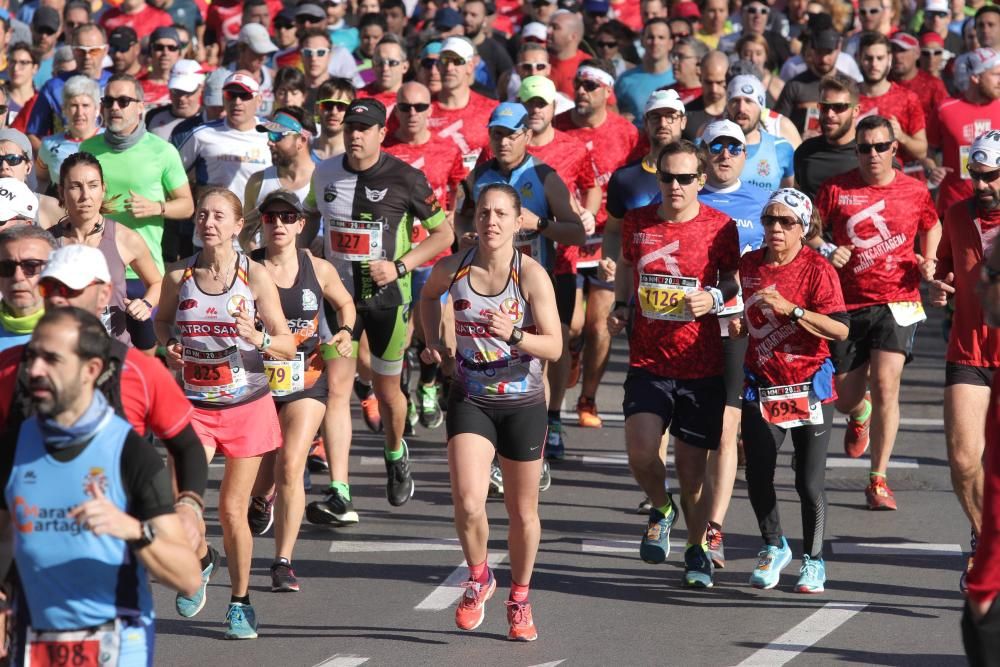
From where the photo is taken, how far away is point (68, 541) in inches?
187

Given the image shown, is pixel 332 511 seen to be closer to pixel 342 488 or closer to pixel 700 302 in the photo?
pixel 342 488

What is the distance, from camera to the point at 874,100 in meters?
13.2

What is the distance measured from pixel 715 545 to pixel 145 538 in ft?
15.6

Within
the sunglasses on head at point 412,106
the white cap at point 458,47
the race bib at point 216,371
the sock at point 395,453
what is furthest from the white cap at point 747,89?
the race bib at point 216,371

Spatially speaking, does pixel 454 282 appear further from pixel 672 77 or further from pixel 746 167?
pixel 672 77

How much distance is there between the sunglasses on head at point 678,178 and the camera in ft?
28.3

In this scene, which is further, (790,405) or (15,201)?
(790,405)

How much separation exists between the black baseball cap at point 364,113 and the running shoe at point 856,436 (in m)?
3.46

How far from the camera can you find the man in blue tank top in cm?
468

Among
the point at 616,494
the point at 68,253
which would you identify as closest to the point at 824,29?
the point at 616,494

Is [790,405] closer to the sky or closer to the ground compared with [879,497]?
closer to the sky

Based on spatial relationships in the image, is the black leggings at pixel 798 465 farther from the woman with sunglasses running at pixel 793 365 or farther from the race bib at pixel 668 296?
the race bib at pixel 668 296

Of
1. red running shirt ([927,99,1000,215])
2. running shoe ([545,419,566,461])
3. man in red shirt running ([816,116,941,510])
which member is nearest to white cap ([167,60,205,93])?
running shoe ([545,419,566,461])

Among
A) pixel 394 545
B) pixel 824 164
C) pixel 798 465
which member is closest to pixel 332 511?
pixel 394 545
